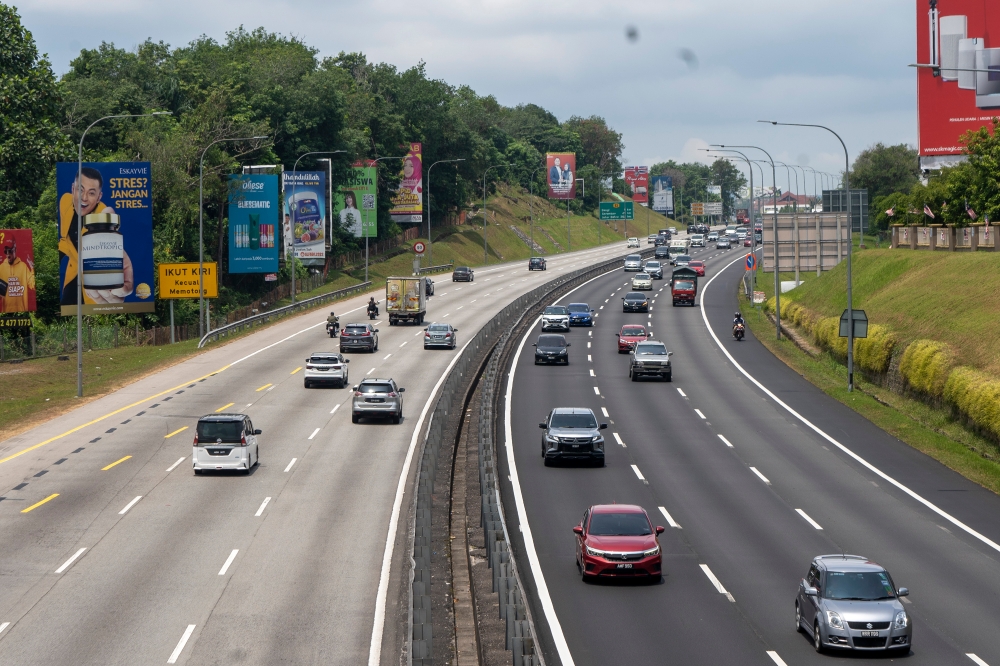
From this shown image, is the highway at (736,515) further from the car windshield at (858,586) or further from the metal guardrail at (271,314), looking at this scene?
Result: the metal guardrail at (271,314)

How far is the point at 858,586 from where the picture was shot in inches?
770

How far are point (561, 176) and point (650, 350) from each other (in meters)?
130

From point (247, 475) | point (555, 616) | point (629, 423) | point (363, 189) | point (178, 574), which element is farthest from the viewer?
point (363, 189)

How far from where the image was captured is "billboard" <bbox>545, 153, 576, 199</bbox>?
595 feet

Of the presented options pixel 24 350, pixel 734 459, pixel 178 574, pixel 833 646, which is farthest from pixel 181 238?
pixel 833 646

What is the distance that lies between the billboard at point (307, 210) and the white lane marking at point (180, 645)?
244 feet

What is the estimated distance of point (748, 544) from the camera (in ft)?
87.8

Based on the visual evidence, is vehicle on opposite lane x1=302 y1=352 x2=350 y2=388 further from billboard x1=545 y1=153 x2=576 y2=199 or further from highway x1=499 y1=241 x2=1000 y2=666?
billboard x1=545 y1=153 x2=576 y2=199

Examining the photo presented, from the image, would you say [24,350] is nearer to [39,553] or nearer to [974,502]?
[39,553]

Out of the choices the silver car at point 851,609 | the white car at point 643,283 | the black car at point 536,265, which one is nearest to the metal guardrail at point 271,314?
the white car at point 643,283

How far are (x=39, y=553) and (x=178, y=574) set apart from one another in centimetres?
384

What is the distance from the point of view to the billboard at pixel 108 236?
63906mm

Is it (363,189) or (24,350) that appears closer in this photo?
(24,350)

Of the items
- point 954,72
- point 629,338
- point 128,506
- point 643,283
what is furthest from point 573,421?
point 643,283
